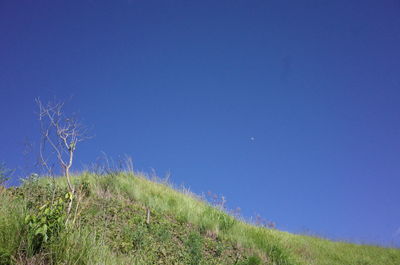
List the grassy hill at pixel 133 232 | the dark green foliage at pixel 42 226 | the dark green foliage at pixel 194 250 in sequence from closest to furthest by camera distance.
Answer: the dark green foliage at pixel 42 226
the grassy hill at pixel 133 232
the dark green foliage at pixel 194 250

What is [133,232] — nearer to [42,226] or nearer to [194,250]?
[194,250]

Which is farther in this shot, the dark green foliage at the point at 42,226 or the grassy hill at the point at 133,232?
the grassy hill at the point at 133,232

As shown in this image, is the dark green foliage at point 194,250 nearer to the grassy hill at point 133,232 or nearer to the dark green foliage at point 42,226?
the grassy hill at point 133,232

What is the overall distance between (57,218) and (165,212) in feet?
19.7

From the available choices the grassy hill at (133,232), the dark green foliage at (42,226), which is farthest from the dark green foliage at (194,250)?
the dark green foliage at (42,226)

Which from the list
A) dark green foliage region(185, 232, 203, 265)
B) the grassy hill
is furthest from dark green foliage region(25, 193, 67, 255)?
dark green foliage region(185, 232, 203, 265)

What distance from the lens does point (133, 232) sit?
846 cm

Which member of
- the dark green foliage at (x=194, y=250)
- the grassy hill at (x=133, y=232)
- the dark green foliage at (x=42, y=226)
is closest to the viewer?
the dark green foliage at (x=42, y=226)

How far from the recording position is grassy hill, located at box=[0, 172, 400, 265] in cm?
540

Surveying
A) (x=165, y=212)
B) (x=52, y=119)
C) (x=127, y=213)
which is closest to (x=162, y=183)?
(x=165, y=212)

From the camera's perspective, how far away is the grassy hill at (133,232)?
213 inches

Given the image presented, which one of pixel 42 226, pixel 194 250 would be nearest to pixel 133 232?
pixel 194 250

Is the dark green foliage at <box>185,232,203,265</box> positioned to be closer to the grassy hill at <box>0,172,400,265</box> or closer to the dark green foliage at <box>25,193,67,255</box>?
the grassy hill at <box>0,172,400,265</box>

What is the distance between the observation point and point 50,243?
542cm
